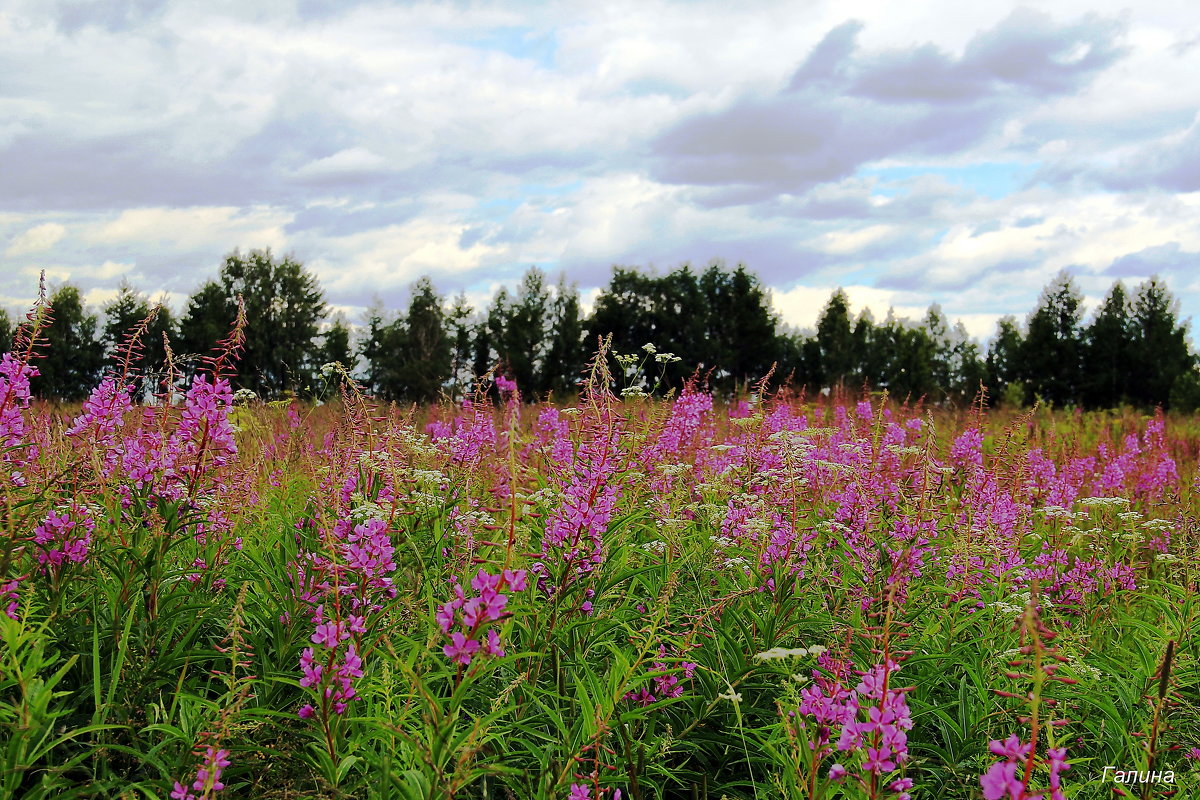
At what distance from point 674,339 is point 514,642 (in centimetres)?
3827

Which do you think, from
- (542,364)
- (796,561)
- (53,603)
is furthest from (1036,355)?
(53,603)

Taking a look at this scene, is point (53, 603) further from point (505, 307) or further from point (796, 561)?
point (505, 307)

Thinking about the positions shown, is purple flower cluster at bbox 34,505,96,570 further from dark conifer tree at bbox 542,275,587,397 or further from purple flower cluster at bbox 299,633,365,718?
dark conifer tree at bbox 542,275,587,397

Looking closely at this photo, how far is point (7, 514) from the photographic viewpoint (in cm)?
322

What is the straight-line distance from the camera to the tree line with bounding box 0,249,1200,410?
35125 millimetres

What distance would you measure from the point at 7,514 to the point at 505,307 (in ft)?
136

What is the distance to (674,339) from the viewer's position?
41.7 metres

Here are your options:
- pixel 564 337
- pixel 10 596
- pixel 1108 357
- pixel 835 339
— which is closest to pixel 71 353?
pixel 564 337

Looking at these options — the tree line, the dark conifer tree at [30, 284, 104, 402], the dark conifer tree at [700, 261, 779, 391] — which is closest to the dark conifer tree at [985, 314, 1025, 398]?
the tree line

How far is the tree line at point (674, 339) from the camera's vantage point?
35.1 meters

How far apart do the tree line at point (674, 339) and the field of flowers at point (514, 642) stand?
2783 cm

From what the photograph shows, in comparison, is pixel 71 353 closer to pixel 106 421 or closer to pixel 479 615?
pixel 106 421

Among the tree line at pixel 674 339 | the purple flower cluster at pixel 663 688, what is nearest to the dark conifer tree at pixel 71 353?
the tree line at pixel 674 339

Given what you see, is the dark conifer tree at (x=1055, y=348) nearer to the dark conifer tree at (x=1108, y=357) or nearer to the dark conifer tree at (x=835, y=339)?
the dark conifer tree at (x=1108, y=357)
